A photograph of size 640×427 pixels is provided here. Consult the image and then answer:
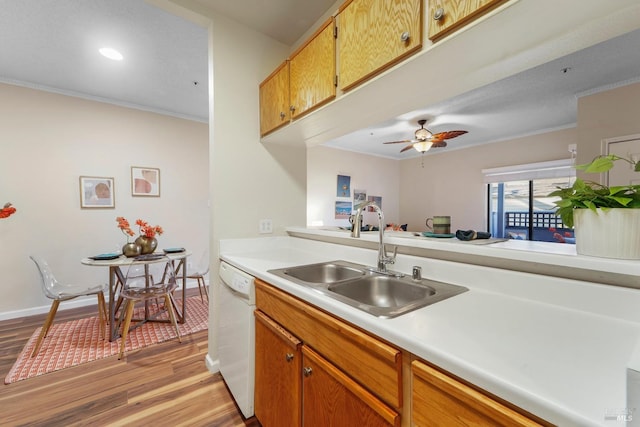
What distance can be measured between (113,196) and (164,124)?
3.86 ft

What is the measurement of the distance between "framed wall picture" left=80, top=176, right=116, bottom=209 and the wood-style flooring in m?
1.61

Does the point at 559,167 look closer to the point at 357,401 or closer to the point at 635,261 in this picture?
the point at 635,261

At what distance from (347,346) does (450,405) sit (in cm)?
31

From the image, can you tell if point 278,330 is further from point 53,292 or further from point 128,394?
point 53,292

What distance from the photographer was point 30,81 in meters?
2.80

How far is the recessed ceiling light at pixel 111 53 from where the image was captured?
2284 millimetres

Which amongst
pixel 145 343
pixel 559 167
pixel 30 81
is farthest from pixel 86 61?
pixel 559 167

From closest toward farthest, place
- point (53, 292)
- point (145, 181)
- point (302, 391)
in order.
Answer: point (302, 391)
point (53, 292)
point (145, 181)

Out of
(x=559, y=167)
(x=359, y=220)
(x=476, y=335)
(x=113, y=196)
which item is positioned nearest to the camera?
(x=476, y=335)

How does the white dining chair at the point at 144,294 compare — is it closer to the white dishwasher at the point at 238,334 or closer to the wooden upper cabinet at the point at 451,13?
the white dishwasher at the point at 238,334

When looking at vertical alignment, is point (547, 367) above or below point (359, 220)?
below

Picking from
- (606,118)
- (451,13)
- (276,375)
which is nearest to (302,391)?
(276,375)

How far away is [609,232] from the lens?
2.44 feet

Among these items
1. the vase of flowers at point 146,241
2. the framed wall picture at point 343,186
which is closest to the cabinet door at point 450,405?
the vase of flowers at point 146,241
